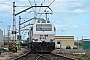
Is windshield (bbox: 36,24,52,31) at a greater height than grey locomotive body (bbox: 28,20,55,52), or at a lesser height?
greater

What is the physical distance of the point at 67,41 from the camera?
264ft

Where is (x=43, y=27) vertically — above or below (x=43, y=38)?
above

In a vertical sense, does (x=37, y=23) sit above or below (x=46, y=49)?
above

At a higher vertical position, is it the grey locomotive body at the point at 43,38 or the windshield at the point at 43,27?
the windshield at the point at 43,27

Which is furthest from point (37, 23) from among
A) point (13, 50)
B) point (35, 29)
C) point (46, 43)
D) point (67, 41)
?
point (67, 41)

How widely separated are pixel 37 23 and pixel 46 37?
2454mm

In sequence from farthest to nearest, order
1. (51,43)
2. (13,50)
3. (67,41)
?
1. (67,41)
2. (13,50)
3. (51,43)

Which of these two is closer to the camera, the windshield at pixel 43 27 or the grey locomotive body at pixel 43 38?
the grey locomotive body at pixel 43 38

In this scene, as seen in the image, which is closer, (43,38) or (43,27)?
(43,38)

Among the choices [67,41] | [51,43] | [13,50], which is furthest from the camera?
[67,41]

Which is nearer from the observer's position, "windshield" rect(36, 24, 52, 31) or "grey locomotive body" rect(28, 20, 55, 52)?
"grey locomotive body" rect(28, 20, 55, 52)

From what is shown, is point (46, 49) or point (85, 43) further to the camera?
point (85, 43)

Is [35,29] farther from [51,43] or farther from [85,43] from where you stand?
[85,43]

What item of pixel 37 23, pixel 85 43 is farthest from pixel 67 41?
pixel 37 23
